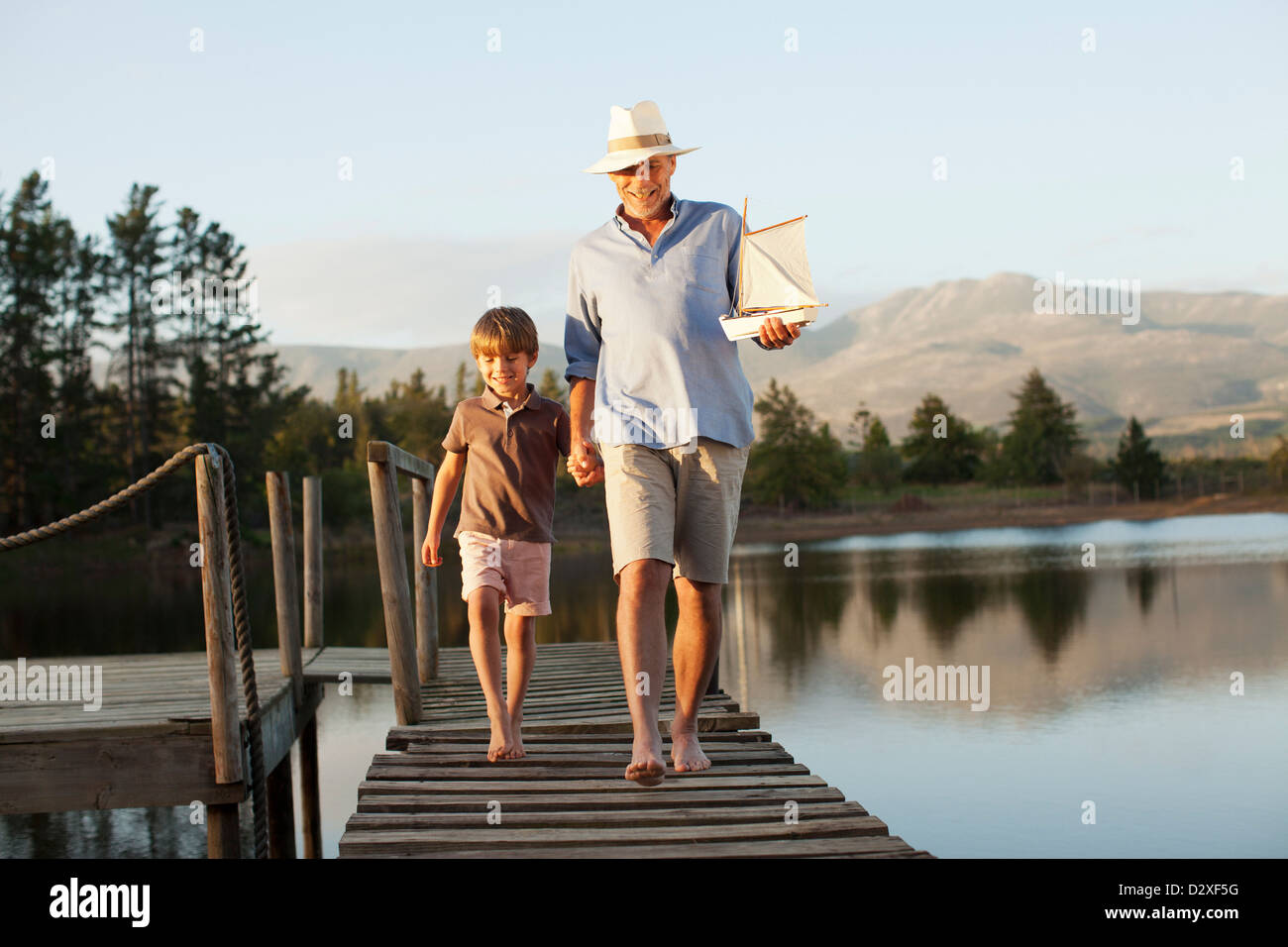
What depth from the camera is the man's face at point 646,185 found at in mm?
3838

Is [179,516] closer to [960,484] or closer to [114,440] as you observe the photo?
[114,440]

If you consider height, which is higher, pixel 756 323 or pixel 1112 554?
pixel 756 323

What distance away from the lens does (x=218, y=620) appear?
4531 mm

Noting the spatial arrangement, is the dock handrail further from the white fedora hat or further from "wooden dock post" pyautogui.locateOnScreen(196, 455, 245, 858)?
the white fedora hat

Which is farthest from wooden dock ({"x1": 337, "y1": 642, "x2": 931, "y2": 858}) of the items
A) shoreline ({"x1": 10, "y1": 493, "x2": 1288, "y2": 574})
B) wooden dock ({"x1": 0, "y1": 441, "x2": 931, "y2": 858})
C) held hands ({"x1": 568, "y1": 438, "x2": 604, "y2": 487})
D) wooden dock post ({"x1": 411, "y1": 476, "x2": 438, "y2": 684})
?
shoreline ({"x1": 10, "y1": 493, "x2": 1288, "y2": 574})

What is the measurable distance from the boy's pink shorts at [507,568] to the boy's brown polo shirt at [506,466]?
3cm

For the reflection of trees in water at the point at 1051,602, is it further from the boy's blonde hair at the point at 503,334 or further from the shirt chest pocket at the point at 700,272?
the shirt chest pocket at the point at 700,272

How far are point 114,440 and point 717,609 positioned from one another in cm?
4468

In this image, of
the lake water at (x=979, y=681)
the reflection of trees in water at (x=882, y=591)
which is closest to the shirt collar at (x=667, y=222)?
the lake water at (x=979, y=681)

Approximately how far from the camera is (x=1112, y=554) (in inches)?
1484

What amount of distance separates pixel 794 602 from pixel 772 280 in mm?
24654

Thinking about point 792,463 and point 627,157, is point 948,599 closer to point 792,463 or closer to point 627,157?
point 627,157

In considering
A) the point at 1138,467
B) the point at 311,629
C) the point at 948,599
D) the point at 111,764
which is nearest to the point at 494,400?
the point at 111,764
